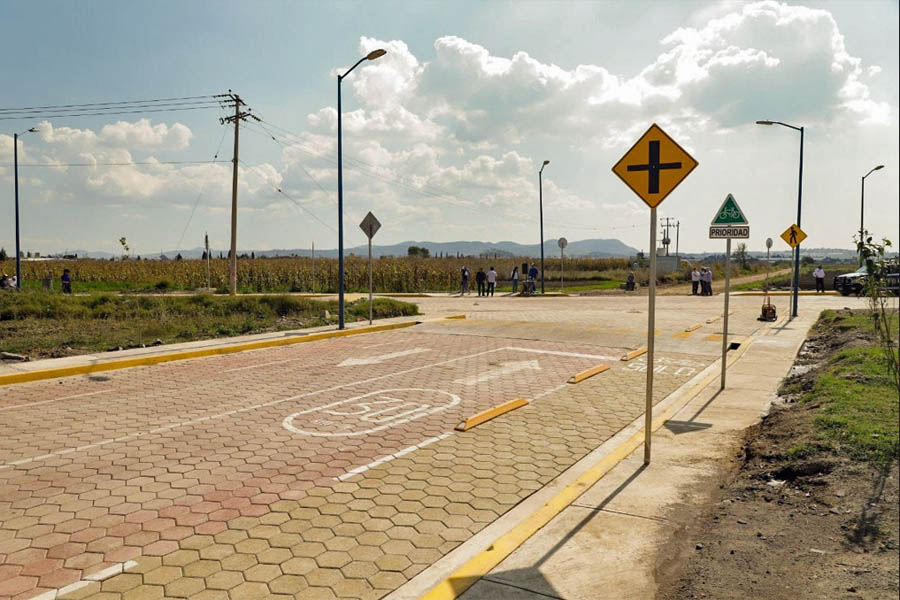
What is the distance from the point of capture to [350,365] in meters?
12.0

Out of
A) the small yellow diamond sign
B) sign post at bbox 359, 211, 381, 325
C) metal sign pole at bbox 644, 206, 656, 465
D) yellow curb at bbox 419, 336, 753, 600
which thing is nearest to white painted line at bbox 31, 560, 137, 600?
yellow curb at bbox 419, 336, 753, 600

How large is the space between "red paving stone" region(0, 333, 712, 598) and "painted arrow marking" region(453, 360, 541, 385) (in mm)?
170

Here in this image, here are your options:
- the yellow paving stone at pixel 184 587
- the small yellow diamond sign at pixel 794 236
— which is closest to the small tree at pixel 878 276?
the yellow paving stone at pixel 184 587

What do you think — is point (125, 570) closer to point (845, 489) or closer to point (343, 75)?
point (845, 489)

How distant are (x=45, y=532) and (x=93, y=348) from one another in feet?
32.6

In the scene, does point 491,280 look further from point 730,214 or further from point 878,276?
point 878,276

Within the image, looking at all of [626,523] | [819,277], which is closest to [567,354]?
[626,523]

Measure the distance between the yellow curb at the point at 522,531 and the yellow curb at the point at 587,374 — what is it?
324cm

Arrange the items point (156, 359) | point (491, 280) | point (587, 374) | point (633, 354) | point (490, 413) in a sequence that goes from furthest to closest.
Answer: point (491, 280) < point (633, 354) < point (156, 359) < point (587, 374) < point (490, 413)

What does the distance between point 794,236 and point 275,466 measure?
67.0 feet

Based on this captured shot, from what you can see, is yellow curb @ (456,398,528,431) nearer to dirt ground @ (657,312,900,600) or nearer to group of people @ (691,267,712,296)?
dirt ground @ (657,312,900,600)

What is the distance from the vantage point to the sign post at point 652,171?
19.2 feet

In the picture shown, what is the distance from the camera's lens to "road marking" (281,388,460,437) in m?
7.42

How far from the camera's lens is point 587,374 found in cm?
1094
